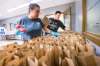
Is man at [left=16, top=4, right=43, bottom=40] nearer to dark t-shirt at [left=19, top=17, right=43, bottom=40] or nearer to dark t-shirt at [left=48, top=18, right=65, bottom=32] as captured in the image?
dark t-shirt at [left=19, top=17, right=43, bottom=40]

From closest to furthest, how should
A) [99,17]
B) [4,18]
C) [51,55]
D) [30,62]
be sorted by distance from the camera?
1. [30,62]
2. [51,55]
3. [99,17]
4. [4,18]

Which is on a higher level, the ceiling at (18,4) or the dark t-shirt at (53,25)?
the ceiling at (18,4)

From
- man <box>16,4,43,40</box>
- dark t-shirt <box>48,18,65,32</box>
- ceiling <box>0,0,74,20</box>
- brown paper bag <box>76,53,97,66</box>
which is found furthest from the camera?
ceiling <box>0,0,74,20</box>

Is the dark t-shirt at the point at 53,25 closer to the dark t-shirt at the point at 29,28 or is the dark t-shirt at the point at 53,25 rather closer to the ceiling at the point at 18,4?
the dark t-shirt at the point at 29,28

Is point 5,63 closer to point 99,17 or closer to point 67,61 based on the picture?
point 67,61

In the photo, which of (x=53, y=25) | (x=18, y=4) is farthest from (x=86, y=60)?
(x=18, y=4)

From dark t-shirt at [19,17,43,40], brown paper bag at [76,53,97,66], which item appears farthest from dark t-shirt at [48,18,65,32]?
brown paper bag at [76,53,97,66]

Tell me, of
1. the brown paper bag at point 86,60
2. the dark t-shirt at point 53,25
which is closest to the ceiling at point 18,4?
the dark t-shirt at point 53,25

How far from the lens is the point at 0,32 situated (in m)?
4.86

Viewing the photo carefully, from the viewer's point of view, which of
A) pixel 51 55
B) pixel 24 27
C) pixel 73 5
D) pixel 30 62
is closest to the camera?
pixel 30 62

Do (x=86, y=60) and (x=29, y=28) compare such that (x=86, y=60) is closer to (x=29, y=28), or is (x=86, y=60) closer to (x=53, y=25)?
(x=29, y=28)

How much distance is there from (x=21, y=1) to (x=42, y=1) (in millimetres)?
→ 549

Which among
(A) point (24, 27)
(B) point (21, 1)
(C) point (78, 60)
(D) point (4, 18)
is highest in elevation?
(B) point (21, 1)

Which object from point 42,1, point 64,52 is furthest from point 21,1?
point 64,52
